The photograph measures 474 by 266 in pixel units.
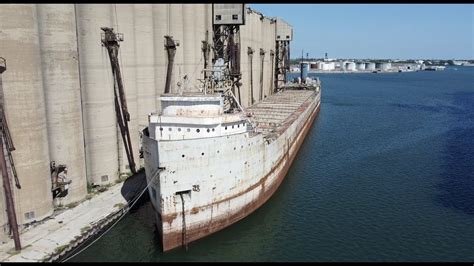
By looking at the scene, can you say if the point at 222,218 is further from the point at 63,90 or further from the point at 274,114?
the point at 274,114

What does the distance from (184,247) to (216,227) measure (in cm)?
205

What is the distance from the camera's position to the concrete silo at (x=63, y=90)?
65.3 ft

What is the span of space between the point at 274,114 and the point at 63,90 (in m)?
25.7

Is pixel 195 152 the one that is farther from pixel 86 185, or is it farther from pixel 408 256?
pixel 408 256

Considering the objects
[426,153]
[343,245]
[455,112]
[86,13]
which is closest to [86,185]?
[86,13]

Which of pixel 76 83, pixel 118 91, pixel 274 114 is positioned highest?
pixel 76 83

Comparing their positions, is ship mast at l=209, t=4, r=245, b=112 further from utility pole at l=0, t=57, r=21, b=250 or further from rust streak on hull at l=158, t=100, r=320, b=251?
utility pole at l=0, t=57, r=21, b=250

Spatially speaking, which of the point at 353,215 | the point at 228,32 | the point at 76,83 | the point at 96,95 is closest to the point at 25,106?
the point at 76,83

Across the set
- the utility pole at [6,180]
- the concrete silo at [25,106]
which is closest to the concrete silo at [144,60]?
the concrete silo at [25,106]

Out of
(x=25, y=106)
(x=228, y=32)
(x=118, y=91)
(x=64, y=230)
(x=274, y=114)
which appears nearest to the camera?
(x=25, y=106)

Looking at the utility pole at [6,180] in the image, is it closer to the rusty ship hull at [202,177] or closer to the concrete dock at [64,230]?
the concrete dock at [64,230]

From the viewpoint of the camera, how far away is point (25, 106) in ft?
59.4

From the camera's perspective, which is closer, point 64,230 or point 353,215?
point 64,230

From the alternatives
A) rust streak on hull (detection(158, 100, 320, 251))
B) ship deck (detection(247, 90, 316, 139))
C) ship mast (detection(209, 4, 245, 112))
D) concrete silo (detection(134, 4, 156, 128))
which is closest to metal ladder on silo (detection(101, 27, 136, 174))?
concrete silo (detection(134, 4, 156, 128))
